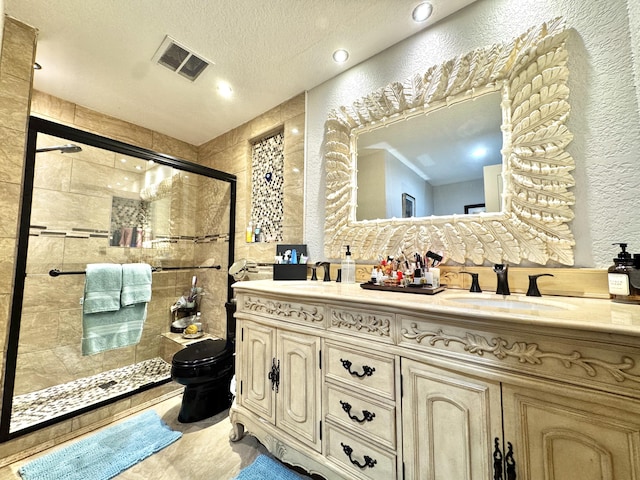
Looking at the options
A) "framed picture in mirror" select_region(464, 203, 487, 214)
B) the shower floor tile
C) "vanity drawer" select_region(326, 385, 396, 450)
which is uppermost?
"framed picture in mirror" select_region(464, 203, 487, 214)

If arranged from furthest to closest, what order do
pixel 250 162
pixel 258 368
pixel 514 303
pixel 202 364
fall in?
pixel 250 162 < pixel 202 364 < pixel 258 368 < pixel 514 303

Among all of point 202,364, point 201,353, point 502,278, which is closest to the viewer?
point 502,278

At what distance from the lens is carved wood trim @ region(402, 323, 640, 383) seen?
561 millimetres

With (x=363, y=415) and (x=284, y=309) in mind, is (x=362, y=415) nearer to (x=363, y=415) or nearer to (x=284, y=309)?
(x=363, y=415)

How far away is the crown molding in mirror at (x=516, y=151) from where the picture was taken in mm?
1029

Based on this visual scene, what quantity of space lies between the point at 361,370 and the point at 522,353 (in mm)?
516

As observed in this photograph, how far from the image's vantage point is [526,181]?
1089 mm

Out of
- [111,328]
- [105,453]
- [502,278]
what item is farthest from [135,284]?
[502,278]

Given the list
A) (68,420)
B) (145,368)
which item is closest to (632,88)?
(68,420)

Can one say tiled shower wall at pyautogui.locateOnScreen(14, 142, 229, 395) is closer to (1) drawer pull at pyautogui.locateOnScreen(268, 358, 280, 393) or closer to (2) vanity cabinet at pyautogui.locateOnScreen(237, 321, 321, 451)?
(2) vanity cabinet at pyautogui.locateOnScreen(237, 321, 321, 451)

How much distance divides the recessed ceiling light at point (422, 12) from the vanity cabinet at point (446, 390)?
1462 millimetres

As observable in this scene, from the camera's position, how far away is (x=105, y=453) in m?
1.34

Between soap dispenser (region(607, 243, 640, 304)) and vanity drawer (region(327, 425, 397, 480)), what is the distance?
3.11 ft

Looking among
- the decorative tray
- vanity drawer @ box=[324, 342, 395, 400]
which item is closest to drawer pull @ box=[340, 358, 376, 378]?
A: vanity drawer @ box=[324, 342, 395, 400]
